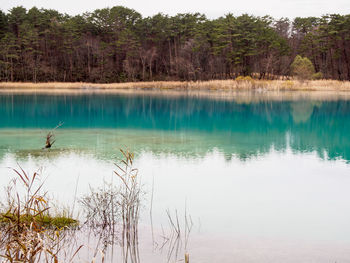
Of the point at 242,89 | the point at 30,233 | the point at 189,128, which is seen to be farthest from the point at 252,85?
the point at 30,233

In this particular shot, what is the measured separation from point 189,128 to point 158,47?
49094mm

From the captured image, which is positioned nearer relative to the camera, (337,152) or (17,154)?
(17,154)

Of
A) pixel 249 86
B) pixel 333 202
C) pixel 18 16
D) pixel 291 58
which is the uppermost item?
pixel 18 16

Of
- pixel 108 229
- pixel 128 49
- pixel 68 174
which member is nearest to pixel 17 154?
pixel 68 174

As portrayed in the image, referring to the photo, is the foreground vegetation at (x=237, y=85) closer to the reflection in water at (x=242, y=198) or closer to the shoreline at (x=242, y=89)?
the shoreline at (x=242, y=89)

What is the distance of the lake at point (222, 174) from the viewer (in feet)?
16.7

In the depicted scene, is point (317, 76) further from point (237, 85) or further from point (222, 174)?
point (222, 174)

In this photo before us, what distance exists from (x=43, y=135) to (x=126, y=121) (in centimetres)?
547

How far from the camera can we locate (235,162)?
992cm

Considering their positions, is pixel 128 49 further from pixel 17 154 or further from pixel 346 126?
pixel 17 154

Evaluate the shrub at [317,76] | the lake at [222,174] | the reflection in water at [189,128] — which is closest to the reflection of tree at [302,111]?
the reflection in water at [189,128]

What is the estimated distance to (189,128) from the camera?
55.1 feet

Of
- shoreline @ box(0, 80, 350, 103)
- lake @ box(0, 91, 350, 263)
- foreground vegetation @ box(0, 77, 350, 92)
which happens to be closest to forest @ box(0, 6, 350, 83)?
foreground vegetation @ box(0, 77, 350, 92)

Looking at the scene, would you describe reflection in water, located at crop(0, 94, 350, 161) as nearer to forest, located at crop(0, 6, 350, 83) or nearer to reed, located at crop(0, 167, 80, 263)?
reed, located at crop(0, 167, 80, 263)
